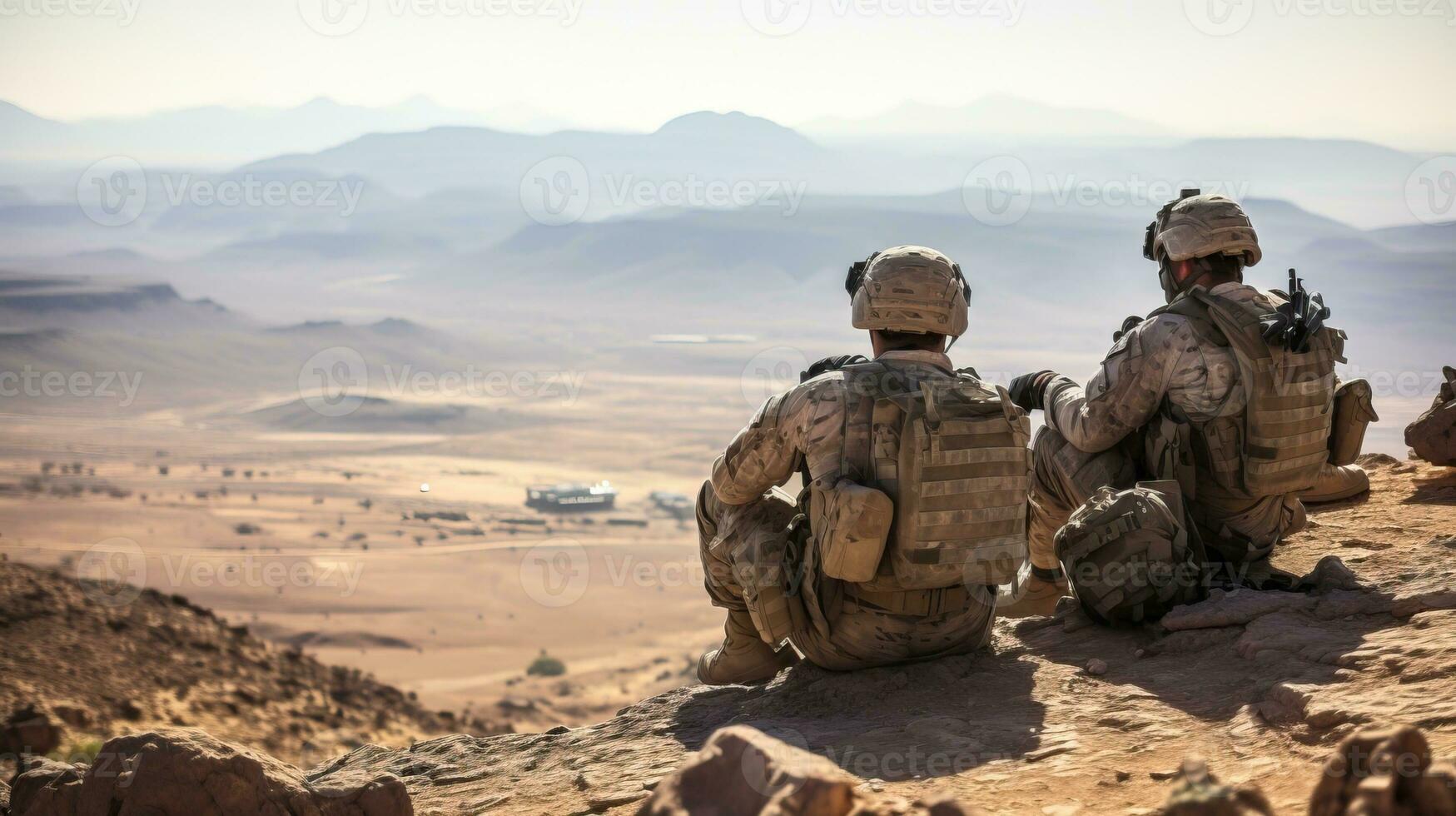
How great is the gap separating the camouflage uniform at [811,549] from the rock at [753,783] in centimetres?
185

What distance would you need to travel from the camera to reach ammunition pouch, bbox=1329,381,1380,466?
6146mm

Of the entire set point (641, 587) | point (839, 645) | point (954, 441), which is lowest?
point (641, 587)

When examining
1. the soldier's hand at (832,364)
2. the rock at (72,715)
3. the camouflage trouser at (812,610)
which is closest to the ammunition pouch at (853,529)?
the camouflage trouser at (812,610)

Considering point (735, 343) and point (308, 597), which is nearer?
point (308, 597)

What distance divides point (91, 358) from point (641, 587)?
233ft

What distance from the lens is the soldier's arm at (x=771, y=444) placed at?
16.7ft

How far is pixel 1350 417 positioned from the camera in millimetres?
6168

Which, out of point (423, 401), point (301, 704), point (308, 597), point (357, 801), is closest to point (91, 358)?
point (423, 401)

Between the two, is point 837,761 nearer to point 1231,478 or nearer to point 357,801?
point 357,801

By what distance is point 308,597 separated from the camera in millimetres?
54781

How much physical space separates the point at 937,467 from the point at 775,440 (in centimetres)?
65

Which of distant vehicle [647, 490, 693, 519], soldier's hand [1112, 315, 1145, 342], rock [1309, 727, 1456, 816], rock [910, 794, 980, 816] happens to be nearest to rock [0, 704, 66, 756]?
soldier's hand [1112, 315, 1145, 342]

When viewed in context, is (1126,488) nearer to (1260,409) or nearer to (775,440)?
(1260,409)

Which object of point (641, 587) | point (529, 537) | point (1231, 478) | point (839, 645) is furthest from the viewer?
point (529, 537)
